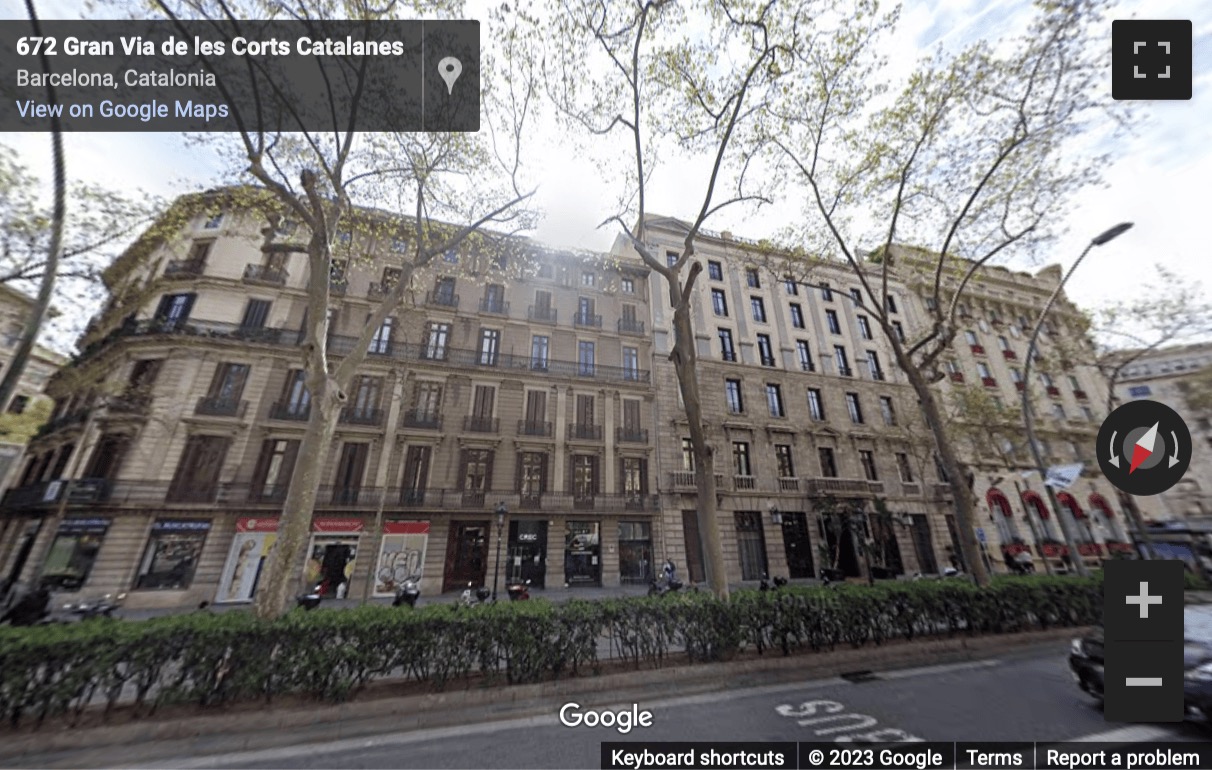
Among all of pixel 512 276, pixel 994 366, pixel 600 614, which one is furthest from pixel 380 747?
pixel 994 366

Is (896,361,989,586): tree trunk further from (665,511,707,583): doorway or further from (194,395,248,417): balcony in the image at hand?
(194,395,248,417): balcony

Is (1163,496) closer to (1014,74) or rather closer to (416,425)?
(1014,74)

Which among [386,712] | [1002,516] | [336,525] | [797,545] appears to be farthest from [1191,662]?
[1002,516]

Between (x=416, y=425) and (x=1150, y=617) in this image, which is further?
(x=416, y=425)

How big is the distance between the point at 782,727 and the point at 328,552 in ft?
58.8

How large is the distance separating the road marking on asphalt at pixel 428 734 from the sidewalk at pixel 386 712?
3.5 inches

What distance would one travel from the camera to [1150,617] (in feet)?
13.3

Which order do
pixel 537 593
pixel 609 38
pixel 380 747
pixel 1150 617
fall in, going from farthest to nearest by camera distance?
pixel 537 593 < pixel 609 38 < pixel 380 747 < pixel 1150 617

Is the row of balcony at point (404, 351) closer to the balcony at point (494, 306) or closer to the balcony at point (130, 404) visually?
the balcony at point (494, 306)

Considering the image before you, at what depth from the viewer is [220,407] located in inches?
674

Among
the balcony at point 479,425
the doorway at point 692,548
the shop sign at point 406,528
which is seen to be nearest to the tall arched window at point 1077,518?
the doorway at point 692,548

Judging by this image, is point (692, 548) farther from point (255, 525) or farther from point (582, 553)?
point (255, 525)

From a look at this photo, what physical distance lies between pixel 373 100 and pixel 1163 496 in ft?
148

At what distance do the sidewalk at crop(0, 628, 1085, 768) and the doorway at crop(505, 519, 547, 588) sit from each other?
13431mm
